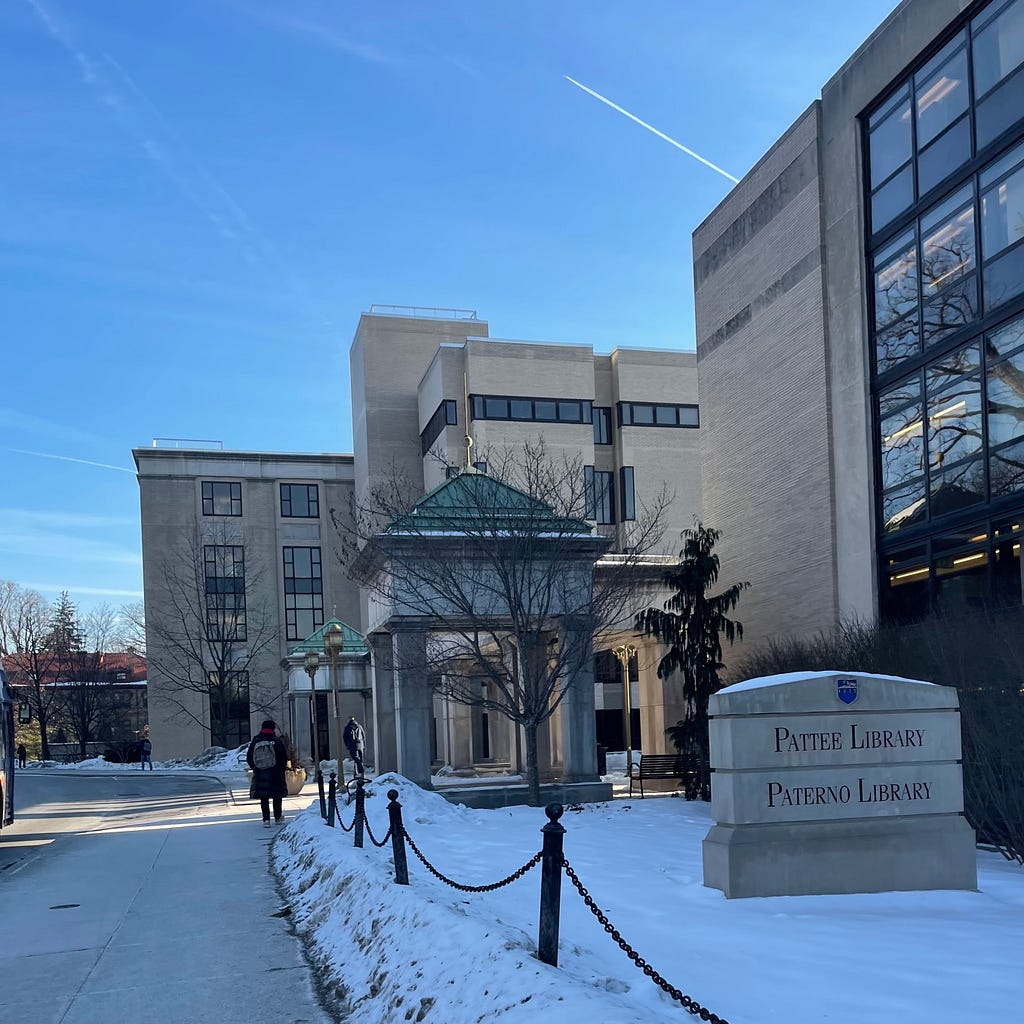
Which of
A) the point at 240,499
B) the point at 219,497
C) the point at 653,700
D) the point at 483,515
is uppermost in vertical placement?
the point at 219,497

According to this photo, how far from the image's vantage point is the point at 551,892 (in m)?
6.25

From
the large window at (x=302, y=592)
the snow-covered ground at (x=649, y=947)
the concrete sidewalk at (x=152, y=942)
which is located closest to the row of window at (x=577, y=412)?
the large window at (x=302, y=592)

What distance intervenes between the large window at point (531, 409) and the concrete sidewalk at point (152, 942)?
1414 inches

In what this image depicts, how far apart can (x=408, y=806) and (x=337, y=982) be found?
1082 cm

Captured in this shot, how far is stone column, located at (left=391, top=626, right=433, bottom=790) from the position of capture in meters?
22.7

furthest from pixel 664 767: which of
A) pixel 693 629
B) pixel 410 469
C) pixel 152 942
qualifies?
pixel 410 469

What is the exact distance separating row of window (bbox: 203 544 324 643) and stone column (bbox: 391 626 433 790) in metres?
43.9

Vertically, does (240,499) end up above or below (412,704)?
above

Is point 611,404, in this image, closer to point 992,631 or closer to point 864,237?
point 864,237

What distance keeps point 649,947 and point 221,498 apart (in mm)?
65463

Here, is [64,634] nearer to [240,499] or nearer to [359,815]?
[240,499]

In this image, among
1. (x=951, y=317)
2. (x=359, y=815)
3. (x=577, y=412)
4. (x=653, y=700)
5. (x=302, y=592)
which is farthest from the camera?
(x=302, y=592)

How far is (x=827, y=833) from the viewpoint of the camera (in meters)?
10.2

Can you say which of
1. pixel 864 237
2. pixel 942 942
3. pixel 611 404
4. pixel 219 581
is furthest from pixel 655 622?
pixel 219 581
